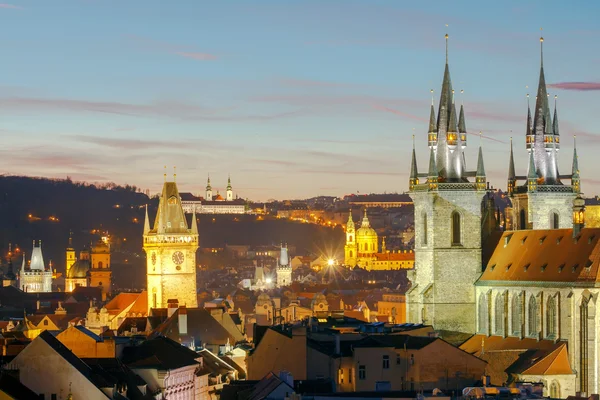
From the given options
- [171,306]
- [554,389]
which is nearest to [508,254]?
[554,389]

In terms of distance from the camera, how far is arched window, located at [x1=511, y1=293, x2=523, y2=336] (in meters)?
99.7

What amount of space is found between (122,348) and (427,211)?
99.7ft

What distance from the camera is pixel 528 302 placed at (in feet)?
326

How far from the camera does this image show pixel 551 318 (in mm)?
96000

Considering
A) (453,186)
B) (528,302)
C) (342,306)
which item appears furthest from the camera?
(342,306)

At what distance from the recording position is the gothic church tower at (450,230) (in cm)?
10575

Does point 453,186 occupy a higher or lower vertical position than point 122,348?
higher

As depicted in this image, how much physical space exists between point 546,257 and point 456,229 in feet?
28.2

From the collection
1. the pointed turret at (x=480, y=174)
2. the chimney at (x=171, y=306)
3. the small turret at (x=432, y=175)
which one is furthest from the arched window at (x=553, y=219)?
the chimney at (x=171, y=306)

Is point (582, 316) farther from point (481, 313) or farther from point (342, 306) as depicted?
point (342, 306)

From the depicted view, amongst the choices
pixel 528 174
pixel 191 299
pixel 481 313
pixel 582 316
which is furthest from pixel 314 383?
pixel 191 299

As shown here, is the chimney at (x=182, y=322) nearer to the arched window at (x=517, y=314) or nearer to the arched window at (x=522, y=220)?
the arched window at (x=517, y=314)

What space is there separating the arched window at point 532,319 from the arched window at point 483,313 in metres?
5.34

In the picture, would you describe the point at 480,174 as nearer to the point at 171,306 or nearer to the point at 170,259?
the point at 171,306
